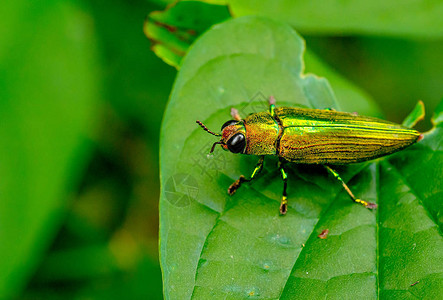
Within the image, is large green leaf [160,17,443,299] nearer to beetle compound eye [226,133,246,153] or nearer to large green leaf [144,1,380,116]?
beetle compound eye [226,133,246,153]

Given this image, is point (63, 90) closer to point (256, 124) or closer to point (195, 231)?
point (256, 124)

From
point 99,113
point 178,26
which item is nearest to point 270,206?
point 178,26

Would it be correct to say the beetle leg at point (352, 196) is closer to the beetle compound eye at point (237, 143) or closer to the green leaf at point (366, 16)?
the beetle compound eye at point (237, 143)

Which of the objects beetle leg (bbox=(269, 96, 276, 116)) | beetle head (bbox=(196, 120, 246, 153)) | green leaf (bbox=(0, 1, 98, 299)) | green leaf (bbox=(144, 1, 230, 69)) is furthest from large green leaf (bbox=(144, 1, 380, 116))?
green leaf (bbox=(0, 1, 98, 299))

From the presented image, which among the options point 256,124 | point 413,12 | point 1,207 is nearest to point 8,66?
point 1,207

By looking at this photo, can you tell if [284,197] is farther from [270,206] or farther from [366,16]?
[366,16]
